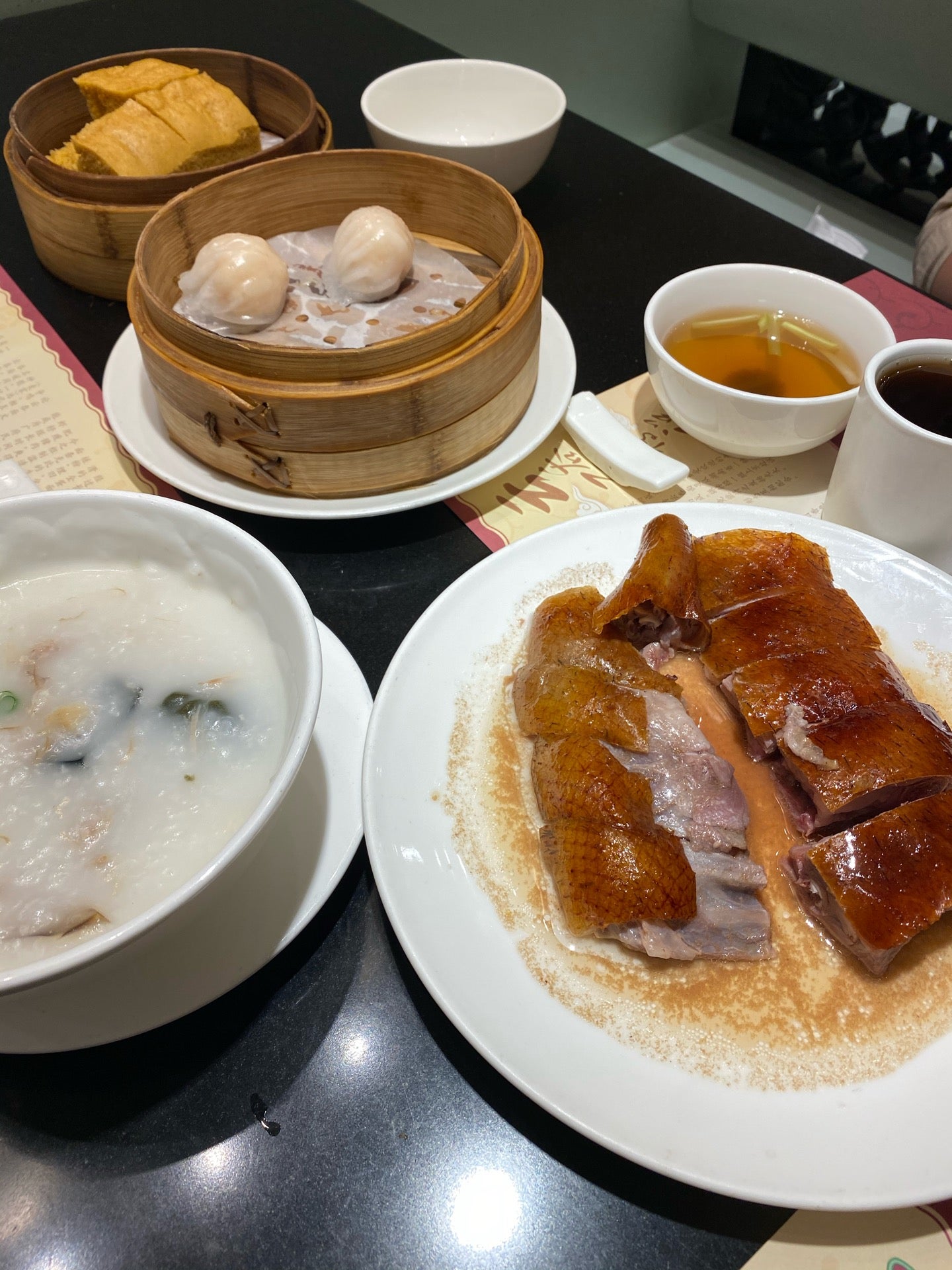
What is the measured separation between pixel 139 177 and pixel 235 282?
1.75 ft

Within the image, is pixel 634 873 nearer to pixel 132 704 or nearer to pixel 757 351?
pixel 132 704

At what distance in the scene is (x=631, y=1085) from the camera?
34.9 inches

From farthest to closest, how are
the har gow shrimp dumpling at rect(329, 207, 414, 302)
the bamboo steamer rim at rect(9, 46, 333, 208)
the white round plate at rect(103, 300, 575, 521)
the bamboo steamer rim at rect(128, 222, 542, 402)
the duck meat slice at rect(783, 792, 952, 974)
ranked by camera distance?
the bamboo steamer rim at rect(9, 46, 333, 208) → the har gow shrimp dumpling at rect(329, 207, 414, 302) → the white round plate at rect(103, 300, 575, 521) → the bamboo steamer rim at rect(128, 222, 542, 402) → the duck meat slice at rect(783, 792, 952, 974)

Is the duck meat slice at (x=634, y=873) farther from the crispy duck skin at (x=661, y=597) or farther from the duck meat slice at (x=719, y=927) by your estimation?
the crispy duck skin at (x=661, y=597)

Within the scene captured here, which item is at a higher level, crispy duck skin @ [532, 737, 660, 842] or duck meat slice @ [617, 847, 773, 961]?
crispy duck skin @ [532, 737, 660, 842]

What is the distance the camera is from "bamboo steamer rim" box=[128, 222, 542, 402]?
135 cm

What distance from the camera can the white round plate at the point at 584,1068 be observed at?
824mm

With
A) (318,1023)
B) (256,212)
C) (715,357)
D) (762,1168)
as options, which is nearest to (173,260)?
(256,212)

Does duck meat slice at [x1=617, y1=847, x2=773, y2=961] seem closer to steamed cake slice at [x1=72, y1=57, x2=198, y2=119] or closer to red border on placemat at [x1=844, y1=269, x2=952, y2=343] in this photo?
red border on placemat at [x1=844, y1=269, x2=952, y2=343]

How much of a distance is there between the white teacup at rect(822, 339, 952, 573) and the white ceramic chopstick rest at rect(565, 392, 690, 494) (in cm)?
30

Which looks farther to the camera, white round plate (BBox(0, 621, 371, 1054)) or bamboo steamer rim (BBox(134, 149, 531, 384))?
bamboo steamer rim (BBox(134, 149, 531, 384))

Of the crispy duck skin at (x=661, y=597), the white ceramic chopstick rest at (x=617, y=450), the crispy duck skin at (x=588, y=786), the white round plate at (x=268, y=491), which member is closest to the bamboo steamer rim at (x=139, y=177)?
the white round plate at (x=268, y=491)

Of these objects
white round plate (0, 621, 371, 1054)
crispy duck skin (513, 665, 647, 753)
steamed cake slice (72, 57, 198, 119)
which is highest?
steamed cake slice (72, 57, 198, 119)

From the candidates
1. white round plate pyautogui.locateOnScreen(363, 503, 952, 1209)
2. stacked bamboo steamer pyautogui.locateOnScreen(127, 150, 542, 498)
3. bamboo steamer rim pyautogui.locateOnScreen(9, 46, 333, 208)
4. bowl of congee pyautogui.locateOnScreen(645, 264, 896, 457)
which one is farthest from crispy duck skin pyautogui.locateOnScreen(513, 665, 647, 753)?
bamboo steamer rim pyautogui.locateOnScreen(9, 46, 333, 208)
